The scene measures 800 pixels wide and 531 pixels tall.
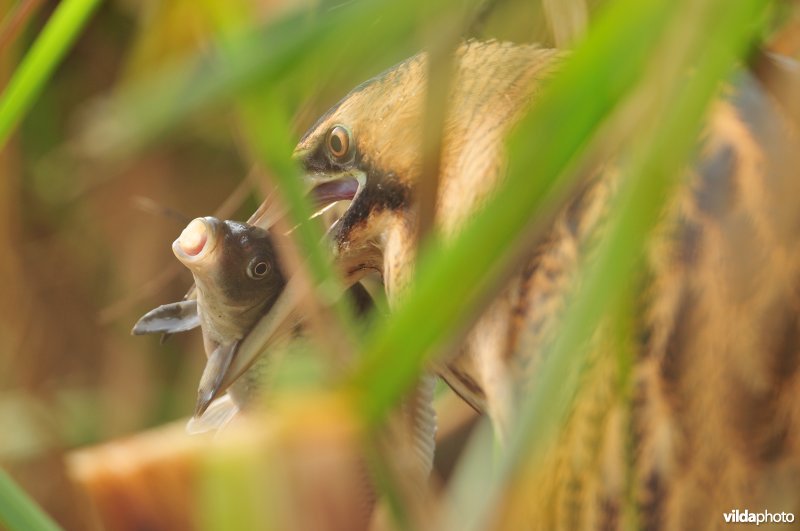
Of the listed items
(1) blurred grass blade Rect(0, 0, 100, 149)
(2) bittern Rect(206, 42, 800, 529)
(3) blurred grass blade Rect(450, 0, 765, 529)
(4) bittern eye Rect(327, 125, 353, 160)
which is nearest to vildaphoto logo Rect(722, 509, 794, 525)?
(2) bittern Rect(206, 42, 800, 529)

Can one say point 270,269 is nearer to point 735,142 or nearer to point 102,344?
point 735,142

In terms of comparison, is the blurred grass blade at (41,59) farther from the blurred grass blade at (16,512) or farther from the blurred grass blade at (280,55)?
the blurred grass blade at (16,512)

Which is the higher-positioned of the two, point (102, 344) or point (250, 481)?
point (250, 481)

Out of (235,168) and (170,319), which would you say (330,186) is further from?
(235,168)

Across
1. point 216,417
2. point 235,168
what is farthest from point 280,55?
point 235,168

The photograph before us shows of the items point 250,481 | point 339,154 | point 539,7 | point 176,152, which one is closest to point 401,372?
point 250,481

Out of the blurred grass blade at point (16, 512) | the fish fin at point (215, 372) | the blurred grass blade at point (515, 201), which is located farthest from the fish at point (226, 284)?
the blurred grass blade at point (515, 201)
